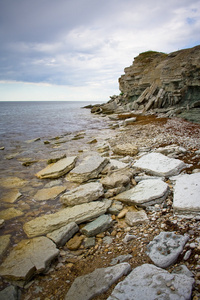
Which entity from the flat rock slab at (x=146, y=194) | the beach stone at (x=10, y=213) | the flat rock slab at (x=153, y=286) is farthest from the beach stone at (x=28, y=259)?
the flat rock slab at (x=146, y=194)

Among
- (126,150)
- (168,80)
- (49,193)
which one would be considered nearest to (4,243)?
(49,193)

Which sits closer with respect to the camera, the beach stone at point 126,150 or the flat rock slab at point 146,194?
the flat rock slab at point 146,194

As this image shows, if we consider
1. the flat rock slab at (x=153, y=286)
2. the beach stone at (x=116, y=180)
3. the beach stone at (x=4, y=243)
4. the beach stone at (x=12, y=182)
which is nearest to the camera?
the flat rock slab at (x=153, y=286)

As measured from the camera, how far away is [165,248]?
2.83 meters

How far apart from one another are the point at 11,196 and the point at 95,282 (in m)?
4.32

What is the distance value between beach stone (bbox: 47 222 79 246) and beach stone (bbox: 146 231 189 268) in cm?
162

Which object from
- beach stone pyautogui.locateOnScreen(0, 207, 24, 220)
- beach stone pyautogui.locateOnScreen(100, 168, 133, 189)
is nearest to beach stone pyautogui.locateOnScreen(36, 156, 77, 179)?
beach stone pyautogui.locateOnScreen(0, 207, 24, 220)

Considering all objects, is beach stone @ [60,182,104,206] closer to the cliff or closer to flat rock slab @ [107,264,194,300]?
flat rock slab @ [107,264,194,300]

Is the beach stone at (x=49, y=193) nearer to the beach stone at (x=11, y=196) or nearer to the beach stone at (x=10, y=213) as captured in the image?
the beach stone at (x=11, y=196)

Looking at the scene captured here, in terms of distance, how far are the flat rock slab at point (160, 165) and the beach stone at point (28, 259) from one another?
3774 millimetres

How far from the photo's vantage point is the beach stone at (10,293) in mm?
2517

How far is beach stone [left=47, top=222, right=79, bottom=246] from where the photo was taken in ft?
11.8

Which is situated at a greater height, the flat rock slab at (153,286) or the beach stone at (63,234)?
the flat rock slab at (153,286)

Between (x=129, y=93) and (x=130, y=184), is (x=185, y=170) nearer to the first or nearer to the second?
(x=130, y=184)
